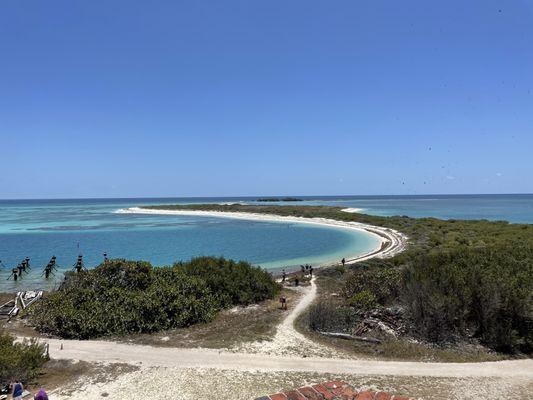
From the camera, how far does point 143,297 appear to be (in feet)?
67.6

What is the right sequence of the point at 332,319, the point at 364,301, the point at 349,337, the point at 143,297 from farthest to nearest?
the point at 364,301, the point at 143,297, the point at 332,319, the point at 349,337

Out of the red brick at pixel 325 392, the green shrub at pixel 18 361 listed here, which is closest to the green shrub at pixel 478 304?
the red brick at pixel 325 392

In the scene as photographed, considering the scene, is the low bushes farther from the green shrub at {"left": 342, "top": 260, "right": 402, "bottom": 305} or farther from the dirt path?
the green shrub at {"left": 342, "top": 260, "right": 402, "bottom": 305}

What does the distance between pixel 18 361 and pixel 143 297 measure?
780 cm

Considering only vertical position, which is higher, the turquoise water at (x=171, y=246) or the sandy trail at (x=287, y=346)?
the sandy trail at (x=287, y=346)

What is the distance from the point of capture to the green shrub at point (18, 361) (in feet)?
41.7

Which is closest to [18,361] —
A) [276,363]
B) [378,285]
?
[276,363]

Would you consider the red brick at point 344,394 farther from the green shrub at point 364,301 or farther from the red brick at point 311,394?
the green shrub at point 364,301

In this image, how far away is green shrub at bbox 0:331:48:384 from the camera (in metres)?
12.7

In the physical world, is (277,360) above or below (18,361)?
below

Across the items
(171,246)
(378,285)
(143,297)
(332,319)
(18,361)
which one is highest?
(378,285)

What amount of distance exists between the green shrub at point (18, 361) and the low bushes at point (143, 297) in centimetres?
446

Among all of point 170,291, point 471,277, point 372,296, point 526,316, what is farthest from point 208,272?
point 526,316

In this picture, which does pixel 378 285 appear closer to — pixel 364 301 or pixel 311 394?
pixel 364 301
